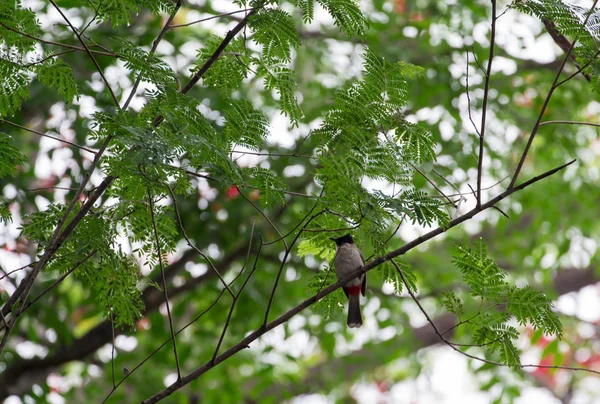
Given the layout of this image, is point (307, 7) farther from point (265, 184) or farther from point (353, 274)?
point (353, 274)

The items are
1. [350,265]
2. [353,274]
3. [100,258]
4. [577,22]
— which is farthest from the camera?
[350,265]

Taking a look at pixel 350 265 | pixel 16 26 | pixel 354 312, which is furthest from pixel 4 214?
pixel 354 312

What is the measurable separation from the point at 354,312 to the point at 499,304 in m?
1.60

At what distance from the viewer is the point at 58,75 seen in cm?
274

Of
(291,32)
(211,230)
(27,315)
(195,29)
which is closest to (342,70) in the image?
(195,29)

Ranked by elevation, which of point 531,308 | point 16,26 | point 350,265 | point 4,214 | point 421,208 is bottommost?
point 531,308

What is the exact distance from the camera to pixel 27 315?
5.63m

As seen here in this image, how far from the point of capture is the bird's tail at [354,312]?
4077 millimetres

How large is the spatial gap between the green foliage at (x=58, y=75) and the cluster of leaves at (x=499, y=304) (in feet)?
5.53

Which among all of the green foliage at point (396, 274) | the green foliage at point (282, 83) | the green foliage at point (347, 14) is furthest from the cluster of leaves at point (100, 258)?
the green foliage at point (347, 14)

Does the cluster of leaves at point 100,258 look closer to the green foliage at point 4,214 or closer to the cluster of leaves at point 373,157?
the green foliage at point 4,214

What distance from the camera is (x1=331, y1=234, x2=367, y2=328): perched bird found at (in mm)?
3457

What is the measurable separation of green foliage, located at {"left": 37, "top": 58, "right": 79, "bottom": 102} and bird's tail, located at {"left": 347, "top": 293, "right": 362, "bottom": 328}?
2098mm

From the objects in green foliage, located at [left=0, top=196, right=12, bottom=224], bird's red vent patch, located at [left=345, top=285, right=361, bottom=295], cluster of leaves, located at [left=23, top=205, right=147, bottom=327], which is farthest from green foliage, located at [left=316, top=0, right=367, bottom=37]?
bird's red vent patch, located at [left=345, top=285, right=361, bottom=295]
